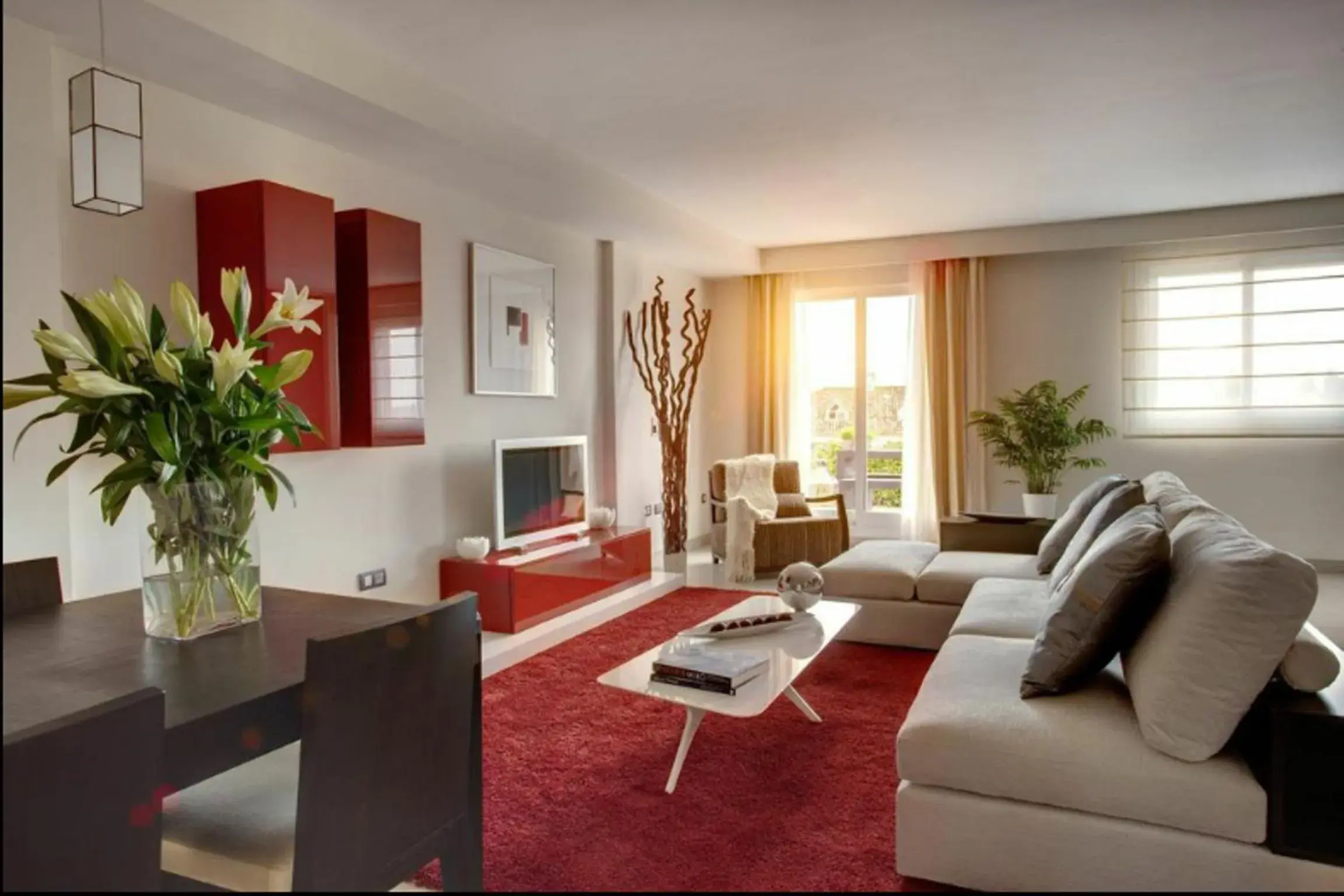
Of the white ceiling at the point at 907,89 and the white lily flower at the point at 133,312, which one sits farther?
A: the white ceiling at the point at 907,89

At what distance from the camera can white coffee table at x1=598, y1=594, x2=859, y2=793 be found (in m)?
2.31

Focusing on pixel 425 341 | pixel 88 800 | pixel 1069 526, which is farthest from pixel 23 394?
pixel 1069 526

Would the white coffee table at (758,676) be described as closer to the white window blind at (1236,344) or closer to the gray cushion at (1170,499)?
the gray cushion at (1170,499)

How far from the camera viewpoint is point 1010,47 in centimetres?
312

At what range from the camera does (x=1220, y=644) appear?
170 centimetres

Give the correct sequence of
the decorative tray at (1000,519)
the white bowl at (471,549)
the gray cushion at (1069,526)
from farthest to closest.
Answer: the decorative tray at (1000,519) → the white bowl at (471,549) → the gray cushion at (1069,526)

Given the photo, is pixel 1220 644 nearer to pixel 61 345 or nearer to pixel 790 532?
pixel 61 345

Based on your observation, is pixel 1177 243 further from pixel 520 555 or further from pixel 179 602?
pixel 179 602

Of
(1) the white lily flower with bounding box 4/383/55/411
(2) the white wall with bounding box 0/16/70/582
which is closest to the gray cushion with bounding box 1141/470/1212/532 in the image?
(1) the white lily flower with bounding box 4/383/55/411

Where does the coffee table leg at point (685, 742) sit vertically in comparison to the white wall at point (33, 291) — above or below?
below

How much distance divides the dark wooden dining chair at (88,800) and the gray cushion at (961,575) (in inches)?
135

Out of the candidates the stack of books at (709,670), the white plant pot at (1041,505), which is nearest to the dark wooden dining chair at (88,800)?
the stack of books at (709,670)

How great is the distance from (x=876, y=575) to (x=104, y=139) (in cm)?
335

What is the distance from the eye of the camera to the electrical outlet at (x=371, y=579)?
12.4ft
